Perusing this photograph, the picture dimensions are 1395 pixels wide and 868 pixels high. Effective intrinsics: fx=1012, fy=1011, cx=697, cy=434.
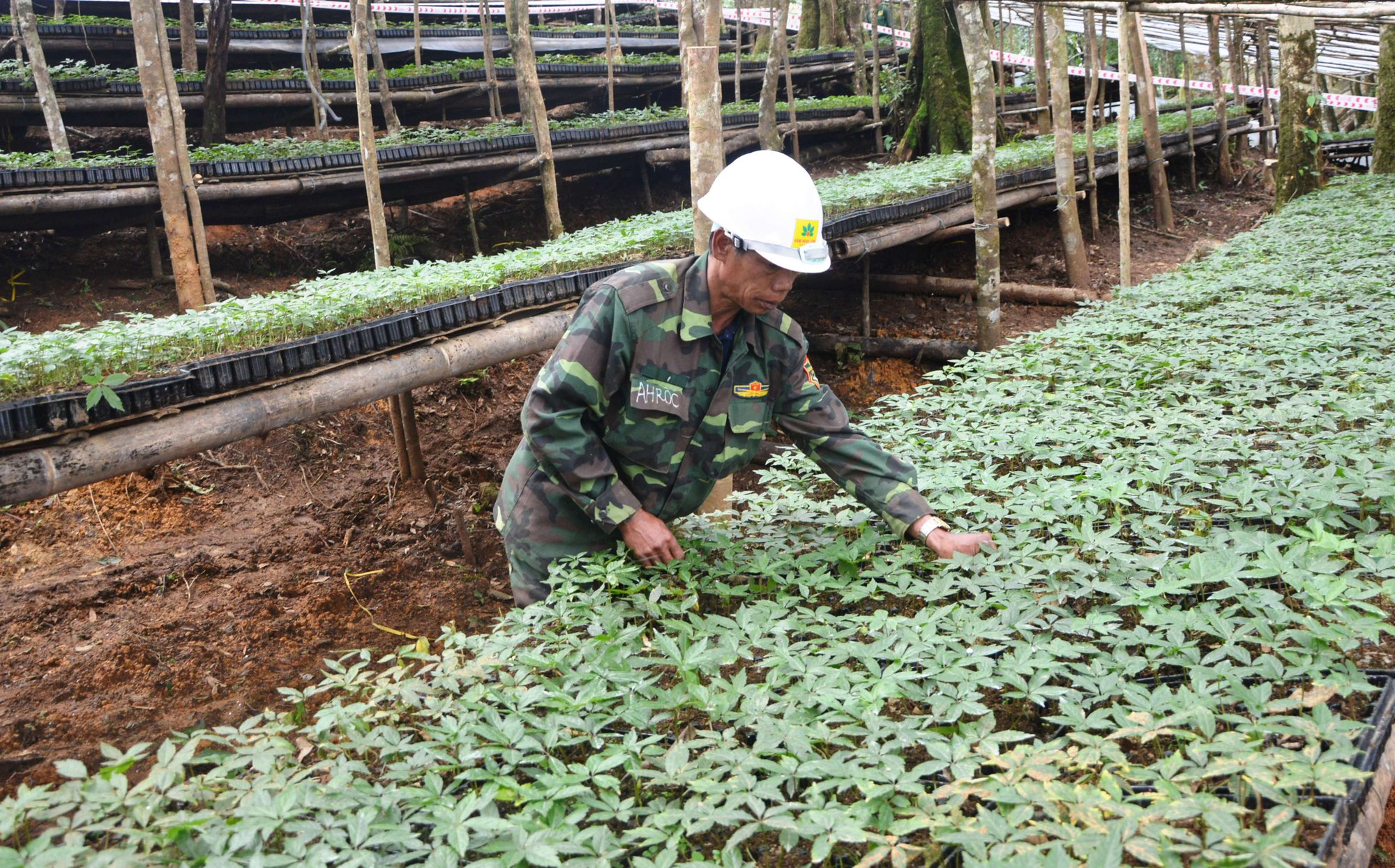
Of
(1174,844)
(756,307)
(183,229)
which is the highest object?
(183,229)

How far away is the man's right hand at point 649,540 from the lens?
2863 mm

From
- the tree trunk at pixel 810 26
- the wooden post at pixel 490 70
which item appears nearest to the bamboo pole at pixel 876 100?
the wooden post at pixel 490 70

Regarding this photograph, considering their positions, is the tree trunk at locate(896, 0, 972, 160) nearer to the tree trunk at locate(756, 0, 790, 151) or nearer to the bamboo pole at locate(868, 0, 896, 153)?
the bamboo pole at locate(868, 0, 896, 153)

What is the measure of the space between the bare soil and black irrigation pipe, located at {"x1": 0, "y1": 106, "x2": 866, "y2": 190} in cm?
134

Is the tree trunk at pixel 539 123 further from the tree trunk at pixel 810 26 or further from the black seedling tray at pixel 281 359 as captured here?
the tree trunk at pixel 810 26

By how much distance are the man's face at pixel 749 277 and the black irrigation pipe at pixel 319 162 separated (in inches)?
306

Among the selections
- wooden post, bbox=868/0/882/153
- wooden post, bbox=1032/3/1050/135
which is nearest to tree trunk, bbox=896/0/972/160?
wooden post, bbox=868/0/882/153

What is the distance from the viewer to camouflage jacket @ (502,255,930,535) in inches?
114

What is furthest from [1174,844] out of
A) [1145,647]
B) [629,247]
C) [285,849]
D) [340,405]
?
[629,247]

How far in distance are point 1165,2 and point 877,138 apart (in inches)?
467

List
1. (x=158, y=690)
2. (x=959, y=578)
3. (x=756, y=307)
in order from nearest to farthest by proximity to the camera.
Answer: (x=959, y=578) → (x=756, y=307) → (x=158, y=690)

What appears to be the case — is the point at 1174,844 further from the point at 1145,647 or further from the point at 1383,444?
the point at 1383,444

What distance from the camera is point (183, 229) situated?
7.54 metres

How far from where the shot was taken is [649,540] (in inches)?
113
